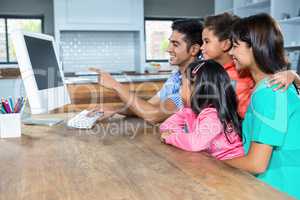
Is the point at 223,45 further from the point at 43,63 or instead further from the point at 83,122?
the point at 43,63

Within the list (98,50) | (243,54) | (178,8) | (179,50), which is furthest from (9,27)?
(243,54)

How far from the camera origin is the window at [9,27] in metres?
4.53

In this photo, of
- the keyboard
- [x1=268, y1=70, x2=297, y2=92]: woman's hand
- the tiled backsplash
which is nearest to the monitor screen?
the keyboard

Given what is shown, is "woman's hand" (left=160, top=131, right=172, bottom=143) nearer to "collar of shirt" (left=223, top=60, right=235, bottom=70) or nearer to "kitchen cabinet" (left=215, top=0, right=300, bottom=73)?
"collar of shirt" (left=223, top=60, right=235, bottom=70)

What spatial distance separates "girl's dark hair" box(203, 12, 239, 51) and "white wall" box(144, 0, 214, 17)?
3.55 m

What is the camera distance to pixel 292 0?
3168 mm

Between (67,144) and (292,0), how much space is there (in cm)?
270

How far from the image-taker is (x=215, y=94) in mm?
1165

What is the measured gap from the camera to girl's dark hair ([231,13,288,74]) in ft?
3.57

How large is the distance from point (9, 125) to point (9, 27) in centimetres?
362

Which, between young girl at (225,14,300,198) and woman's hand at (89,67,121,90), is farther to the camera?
woman's hand at (89,67,121,90)

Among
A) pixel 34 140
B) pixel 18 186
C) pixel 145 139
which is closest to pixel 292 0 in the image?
pixel 145 139

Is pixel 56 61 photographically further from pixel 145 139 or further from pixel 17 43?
pixel 145 139

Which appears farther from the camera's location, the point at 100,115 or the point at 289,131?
the point at 100,115
